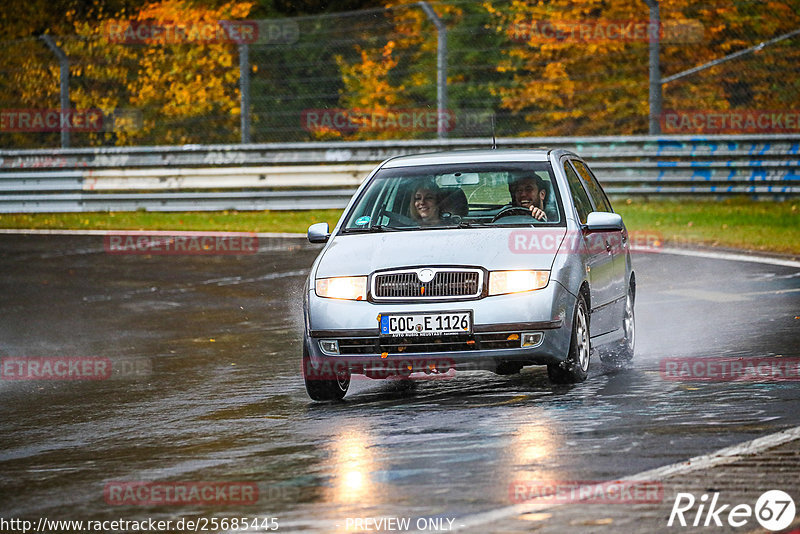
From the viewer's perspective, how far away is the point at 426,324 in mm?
9352

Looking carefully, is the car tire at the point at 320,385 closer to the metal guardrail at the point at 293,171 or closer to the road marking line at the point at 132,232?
the road marking line at the point at 132,232

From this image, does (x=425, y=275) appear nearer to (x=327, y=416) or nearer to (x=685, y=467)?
(x=327, y=416)

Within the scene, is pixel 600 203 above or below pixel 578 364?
above

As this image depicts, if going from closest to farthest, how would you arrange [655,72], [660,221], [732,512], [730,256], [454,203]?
[732,512] < [454,203] < [730,256] < [660,221] < [655,72]

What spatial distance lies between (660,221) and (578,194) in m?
12.3

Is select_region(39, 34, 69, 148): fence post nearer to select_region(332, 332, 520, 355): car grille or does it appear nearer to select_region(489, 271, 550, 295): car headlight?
select_region(332, 332, 520, 355): car grille

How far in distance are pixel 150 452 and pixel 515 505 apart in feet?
8.11

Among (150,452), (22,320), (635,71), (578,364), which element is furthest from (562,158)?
(635,71)

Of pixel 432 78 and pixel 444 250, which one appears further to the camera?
pixel 432 78

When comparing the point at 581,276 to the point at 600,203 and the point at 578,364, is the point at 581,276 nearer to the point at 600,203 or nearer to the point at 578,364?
the point at 578,364

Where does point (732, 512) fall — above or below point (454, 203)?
below

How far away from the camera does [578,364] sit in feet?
32.1

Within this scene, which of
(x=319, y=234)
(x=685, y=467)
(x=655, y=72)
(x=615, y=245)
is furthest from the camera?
(x=655, y=72)

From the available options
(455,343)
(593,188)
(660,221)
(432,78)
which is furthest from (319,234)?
(432,78)
